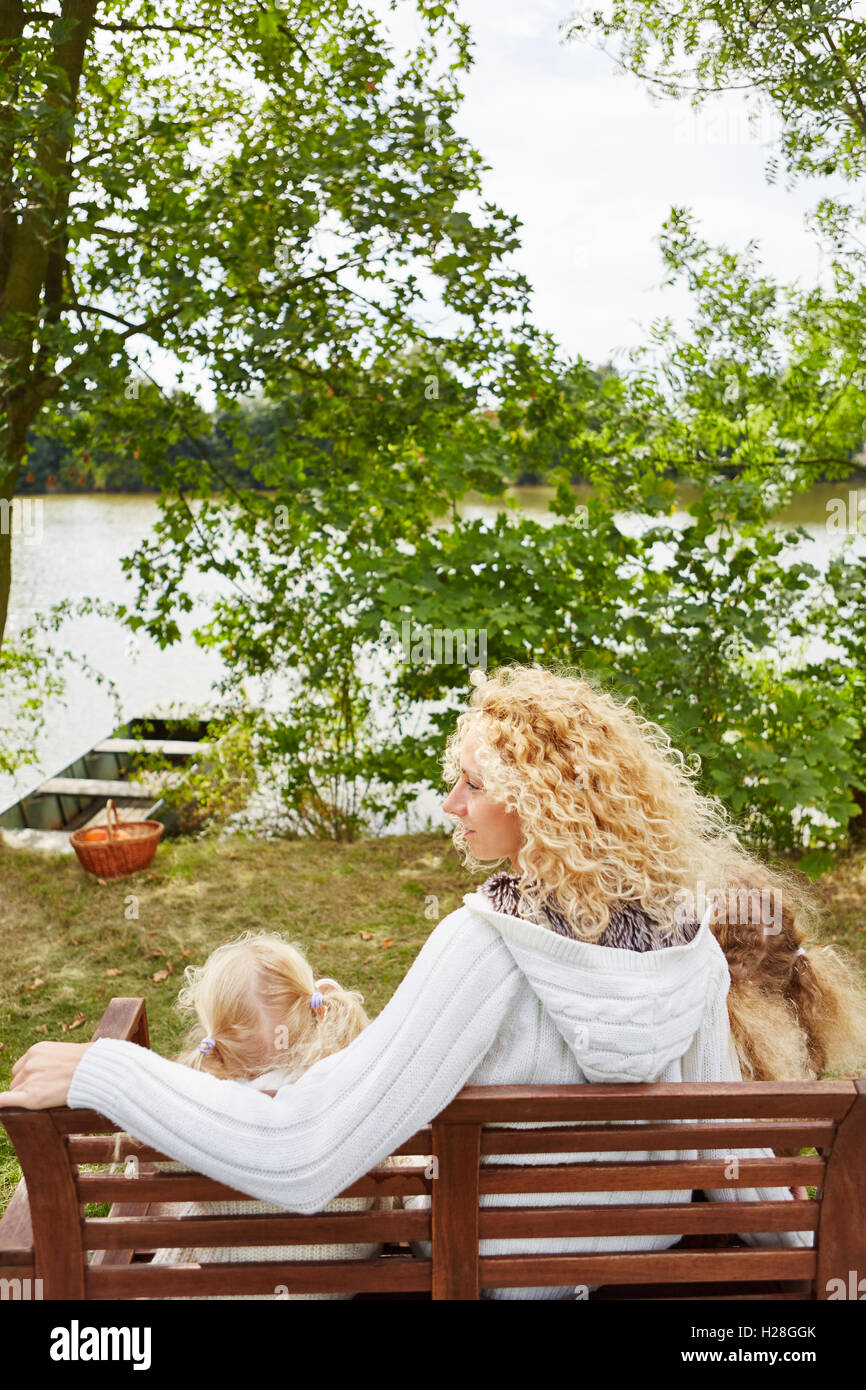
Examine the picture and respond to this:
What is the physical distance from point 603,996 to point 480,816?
0.31m

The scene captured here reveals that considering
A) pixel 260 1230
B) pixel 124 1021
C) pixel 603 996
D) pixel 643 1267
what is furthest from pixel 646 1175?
pixel 124 1021

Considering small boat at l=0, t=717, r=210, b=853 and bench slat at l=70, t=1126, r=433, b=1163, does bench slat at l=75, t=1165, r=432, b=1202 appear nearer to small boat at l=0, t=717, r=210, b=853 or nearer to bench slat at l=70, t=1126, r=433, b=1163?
bench slat at l=70, t=1126, r=433, b=1163

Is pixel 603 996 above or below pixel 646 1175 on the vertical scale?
above

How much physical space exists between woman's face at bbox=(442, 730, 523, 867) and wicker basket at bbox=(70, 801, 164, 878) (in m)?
3.85

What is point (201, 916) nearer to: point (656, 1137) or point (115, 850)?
point (115, 850)

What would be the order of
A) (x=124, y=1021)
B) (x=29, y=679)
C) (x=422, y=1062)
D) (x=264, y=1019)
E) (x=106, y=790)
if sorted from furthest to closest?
(x=106, y=790)
(x=29, y=679)
(x=124, y=1021)
(x=264, y=1019)
(x=422, y=1062)

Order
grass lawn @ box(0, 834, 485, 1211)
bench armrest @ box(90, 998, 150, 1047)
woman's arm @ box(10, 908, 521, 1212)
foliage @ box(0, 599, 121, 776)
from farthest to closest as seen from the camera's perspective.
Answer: foliage @ box(0, 599, 121, 776) → grass lawn @ box(0, 834, 485, 1211) → bench armrest @ box(90, 998, 150, 1047) → woman's arm @ box(10, 908, 521, 1212)

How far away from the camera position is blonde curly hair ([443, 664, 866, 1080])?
1516mm

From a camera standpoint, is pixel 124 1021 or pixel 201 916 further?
pixel 201 916

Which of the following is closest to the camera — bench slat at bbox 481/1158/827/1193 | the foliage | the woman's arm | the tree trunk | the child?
the woman's arm

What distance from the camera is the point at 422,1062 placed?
4.50 ft

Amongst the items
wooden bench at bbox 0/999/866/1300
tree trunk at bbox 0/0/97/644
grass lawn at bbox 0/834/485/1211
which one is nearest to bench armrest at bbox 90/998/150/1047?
wooden bench at bbox 0/999/866/1300

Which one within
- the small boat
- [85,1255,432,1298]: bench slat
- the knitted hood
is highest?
the knitted hood
